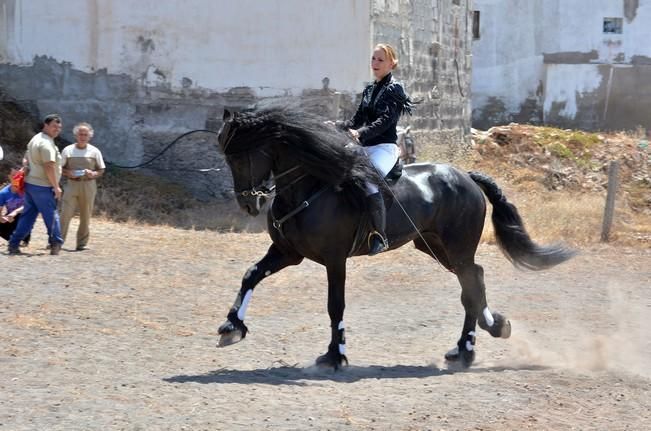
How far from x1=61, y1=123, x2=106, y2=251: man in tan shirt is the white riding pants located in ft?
20.1

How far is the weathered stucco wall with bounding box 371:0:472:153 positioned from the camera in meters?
20.6

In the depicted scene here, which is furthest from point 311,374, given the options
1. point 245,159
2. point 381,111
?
point 381,111

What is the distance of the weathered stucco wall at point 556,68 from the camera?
36.9 metres

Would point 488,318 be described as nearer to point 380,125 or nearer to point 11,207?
point 380,125

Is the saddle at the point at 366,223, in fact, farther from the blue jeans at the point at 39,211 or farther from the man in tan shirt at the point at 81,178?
the man in tan shirt at the point at 81,178

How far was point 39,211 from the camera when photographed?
13703 mm

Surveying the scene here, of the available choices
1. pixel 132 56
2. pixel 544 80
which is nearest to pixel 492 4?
pixel 544 80

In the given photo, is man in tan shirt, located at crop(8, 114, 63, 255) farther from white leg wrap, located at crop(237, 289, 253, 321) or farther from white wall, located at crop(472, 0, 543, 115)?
white wall, located at crop(472, 0, 543, 115)

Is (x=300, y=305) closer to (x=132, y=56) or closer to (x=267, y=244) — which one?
(x=267, y=244)

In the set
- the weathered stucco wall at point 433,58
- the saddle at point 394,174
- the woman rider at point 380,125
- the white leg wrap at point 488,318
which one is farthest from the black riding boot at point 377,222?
the weathered stucco wall at point 433,58

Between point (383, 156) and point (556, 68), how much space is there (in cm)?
2915

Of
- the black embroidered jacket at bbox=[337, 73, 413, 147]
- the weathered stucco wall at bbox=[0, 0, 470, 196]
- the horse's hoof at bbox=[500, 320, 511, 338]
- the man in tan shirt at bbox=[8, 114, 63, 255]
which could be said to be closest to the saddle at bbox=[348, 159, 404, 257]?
the black embroidered jacket at bbox=[337, 73, 413, 147]

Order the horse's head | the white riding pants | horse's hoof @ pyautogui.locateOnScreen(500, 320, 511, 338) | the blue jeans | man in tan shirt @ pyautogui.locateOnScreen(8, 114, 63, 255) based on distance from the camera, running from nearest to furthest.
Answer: the horse's head
the white riding pants
horse's hoof @ pyautogui.locateOnScreen(500, 320, 511, 338)
man in tan shirt @ pyautogui.locateOnScreen(8, 114, 63, 255)
the blue jeans

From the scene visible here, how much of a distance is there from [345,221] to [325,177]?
39cm
